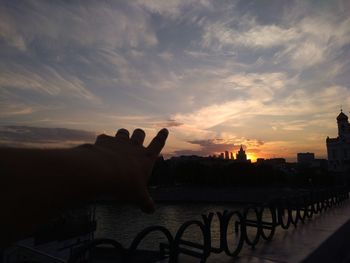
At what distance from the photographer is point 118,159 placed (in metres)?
1.65

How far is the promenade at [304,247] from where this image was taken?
397 centimetres

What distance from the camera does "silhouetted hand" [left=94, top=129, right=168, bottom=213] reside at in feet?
5.18

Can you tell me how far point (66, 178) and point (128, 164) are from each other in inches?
15.6

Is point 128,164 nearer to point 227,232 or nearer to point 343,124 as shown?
point 227,232

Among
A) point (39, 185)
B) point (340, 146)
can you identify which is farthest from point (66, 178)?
point (340, 146)

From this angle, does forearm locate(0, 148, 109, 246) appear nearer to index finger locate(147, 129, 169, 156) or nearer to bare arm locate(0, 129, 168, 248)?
bare arm locate(0, 129, 168, 248)

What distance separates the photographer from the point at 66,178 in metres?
1.33

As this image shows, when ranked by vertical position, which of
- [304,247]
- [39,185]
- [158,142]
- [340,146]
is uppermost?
[340,146]

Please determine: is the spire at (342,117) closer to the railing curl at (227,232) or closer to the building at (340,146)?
the building at (340,146)

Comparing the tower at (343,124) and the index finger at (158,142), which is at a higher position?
the tower at (343,124)

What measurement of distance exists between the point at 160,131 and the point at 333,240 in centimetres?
416

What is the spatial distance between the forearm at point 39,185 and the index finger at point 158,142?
0.48 m

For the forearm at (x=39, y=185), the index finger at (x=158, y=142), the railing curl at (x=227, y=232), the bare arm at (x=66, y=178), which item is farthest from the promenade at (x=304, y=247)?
the forearm at (x=39, y=185)

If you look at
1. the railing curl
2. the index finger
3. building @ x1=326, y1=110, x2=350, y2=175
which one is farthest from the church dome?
the index finger
